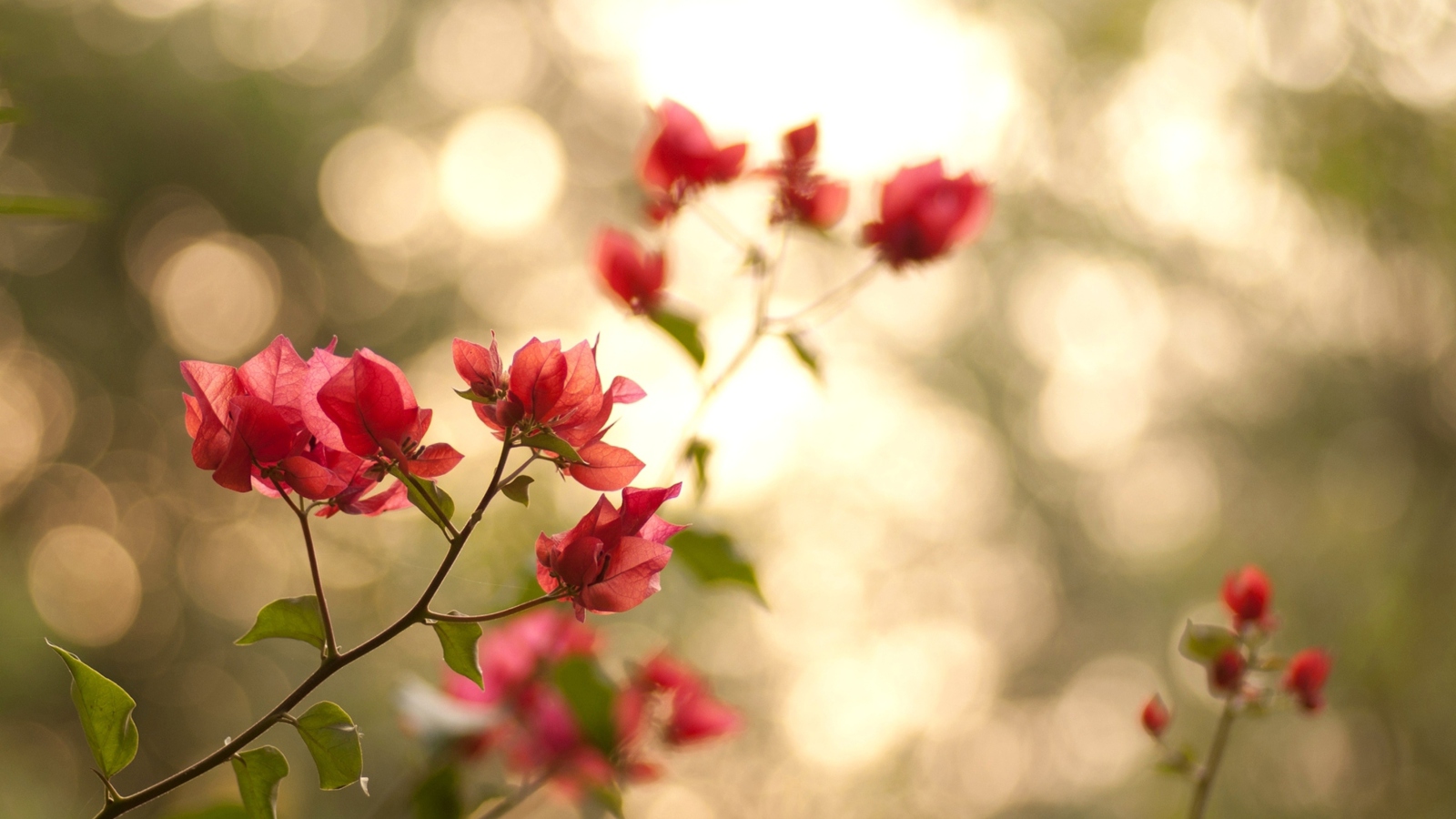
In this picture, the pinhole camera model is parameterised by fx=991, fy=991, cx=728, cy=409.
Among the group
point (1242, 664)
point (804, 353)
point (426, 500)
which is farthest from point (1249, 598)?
point (426, 500)

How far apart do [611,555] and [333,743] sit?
0.12 metres

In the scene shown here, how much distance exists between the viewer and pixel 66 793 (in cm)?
438

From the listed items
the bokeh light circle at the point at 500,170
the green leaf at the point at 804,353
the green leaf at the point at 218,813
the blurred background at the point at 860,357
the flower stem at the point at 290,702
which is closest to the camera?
the flower stem at the point at 290,702

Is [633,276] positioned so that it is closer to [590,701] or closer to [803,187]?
[803,187]

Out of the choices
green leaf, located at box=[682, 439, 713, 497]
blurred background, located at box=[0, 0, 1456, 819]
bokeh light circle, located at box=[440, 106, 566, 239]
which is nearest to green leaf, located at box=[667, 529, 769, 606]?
green leaf, located at box=[682, 439, 713, 497]

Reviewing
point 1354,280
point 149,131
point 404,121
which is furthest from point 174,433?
point 1354,280

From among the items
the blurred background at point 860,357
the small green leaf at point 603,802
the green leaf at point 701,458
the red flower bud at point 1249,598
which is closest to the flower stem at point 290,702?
the small green leaf at point 603,802

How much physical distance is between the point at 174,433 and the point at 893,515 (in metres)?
4.30

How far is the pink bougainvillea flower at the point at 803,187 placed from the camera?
0.80 m

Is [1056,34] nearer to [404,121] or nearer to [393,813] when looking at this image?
[404,121]

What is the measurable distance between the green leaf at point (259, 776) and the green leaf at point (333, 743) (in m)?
0.01

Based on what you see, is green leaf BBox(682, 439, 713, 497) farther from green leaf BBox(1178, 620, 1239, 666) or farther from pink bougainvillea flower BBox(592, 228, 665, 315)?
green leaf BBox(1178, 620, 1239, 666)

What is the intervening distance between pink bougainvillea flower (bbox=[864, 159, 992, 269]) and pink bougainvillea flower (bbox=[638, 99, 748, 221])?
0.42ft

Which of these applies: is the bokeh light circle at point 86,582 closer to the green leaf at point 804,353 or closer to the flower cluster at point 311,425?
the green leaf at point 804,353
